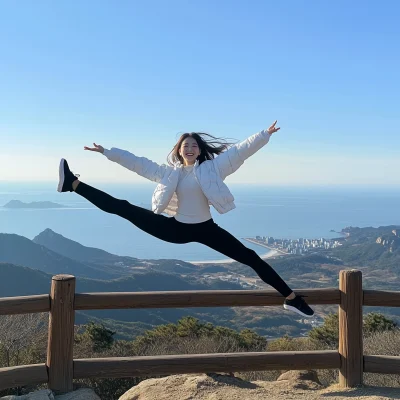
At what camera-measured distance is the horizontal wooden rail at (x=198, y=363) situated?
12.0 feet

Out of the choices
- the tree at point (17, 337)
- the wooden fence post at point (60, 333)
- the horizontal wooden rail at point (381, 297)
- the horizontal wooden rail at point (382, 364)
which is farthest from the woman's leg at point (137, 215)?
the tree at point (17, 337)

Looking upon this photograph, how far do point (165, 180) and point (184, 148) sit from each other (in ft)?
1.10

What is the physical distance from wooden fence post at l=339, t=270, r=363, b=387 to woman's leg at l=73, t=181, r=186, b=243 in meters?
1.42

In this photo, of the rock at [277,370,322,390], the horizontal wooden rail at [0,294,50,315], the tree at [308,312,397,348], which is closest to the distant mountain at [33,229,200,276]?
the tree at [308,312,397,348]

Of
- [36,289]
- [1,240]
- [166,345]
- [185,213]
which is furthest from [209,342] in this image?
[1,240]

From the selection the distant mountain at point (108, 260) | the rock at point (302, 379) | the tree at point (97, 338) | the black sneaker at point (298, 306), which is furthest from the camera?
the distant mountain at point (108, 260)

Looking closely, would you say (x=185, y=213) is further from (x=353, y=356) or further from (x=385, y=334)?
(x=385, y=334)

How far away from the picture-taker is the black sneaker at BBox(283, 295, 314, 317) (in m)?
3.65

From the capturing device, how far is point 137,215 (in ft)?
11.7

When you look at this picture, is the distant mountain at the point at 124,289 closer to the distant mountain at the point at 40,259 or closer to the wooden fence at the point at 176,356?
the distant mountain at the point at 40,259

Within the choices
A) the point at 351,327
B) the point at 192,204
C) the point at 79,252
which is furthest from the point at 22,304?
the point at 79,252

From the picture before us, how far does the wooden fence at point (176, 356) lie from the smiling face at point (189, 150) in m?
1.07

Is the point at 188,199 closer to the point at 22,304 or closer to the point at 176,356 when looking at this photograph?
the point at 176,356

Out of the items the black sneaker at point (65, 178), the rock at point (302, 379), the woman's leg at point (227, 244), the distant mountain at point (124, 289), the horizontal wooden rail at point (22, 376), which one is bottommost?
the distant mountain at point (124, 289)
